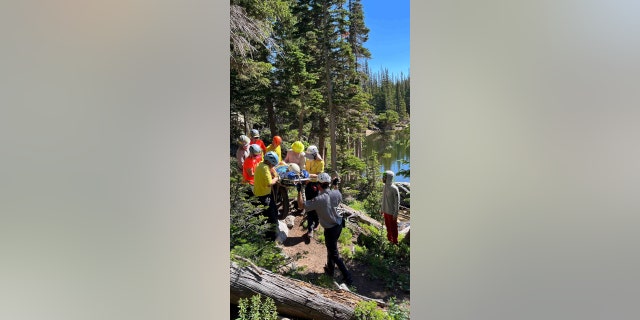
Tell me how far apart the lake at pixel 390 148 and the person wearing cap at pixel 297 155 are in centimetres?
45

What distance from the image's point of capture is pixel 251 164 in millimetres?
2668

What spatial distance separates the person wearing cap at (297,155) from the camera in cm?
271

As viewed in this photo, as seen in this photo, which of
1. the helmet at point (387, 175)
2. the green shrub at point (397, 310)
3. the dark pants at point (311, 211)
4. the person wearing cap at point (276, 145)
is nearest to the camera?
the green shrub at point (397, 310)

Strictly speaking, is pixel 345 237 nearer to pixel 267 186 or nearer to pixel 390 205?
pixel 390 205

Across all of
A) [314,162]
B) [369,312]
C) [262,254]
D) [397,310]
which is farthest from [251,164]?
[397,310]

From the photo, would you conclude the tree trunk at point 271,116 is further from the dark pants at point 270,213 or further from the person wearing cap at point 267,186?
the dark pants at point 270,213

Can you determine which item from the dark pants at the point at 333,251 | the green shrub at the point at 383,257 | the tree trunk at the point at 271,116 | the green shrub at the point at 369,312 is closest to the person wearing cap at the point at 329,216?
the dark pants at the point at 333,251

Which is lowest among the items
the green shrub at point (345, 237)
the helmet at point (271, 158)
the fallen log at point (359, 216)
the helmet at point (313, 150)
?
the green shrub at point (345, 237)

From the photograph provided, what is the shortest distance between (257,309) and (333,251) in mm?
623
